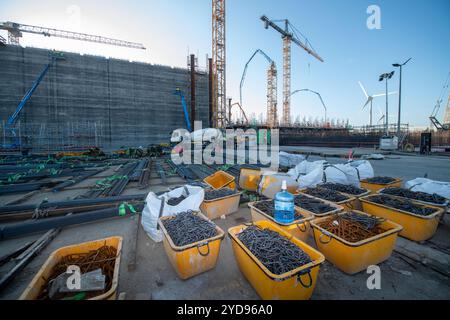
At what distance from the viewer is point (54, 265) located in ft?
6.32

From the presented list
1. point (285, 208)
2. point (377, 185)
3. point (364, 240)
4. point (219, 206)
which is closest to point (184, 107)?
point (219, 206)

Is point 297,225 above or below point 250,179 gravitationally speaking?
below

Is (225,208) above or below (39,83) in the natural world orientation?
below

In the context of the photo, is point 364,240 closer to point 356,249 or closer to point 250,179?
point 356,249

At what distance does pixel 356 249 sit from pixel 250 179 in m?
3.67

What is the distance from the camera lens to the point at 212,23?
2856 centimetres

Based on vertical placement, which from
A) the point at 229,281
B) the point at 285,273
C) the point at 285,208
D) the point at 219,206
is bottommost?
the point at 229,281

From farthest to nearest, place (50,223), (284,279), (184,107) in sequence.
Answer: (184,107), (50,223), (284,279)

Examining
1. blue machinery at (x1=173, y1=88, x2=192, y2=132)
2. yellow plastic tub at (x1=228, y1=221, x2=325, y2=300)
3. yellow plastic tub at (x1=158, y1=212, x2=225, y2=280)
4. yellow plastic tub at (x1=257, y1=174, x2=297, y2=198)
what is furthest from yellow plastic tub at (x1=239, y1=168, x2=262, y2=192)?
blue machinery at (x1=173, y1=88, x2=192, y2=132)

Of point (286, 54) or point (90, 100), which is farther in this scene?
point (286, 54)
